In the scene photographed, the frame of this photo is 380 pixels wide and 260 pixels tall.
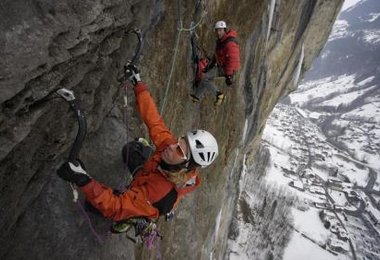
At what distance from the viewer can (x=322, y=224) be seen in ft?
200

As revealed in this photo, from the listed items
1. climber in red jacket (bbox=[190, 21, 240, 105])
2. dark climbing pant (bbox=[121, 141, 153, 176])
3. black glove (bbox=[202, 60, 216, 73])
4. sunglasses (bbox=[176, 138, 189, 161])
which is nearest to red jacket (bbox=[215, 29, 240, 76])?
climber in red jacket (bbox=[190, 21, 240, 105])

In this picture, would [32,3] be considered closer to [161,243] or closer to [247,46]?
[161,243]

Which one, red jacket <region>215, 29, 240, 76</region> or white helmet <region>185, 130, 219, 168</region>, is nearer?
white helmet <region>185, 130, 219, 168</region>

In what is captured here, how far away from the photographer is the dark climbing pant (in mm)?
5672

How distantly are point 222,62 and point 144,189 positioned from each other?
4.85m

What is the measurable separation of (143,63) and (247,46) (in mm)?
5461

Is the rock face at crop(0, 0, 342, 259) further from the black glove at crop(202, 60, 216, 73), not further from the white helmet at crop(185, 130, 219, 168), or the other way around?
the white helmet at crop(185, 130, 219, 168)

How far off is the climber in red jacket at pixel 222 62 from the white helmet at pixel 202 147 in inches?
154

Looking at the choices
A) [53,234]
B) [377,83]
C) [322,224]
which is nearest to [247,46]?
[53,234]

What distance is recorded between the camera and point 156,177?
4.61 m

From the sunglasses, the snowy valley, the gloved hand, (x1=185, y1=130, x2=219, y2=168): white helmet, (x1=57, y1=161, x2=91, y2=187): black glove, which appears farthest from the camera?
the snowy valley

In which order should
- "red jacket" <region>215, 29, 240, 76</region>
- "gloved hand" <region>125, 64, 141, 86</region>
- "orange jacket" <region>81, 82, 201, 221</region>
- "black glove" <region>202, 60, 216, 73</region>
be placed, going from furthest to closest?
"black glove" <region>202, 60, 216, 73</region>, "red jacket" <region>215, 29, 240, 76</region>, "gloved hand" <region>125, 64, 141, 86</region>, "orange jacket" <region>81, 82, 201, 221</region>

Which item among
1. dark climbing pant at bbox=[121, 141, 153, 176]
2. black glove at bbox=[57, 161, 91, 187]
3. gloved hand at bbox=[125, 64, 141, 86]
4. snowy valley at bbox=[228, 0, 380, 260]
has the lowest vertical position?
snowy valley at bbox=[228, 0, 380, 260]

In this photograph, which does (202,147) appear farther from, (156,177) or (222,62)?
(222,62)
